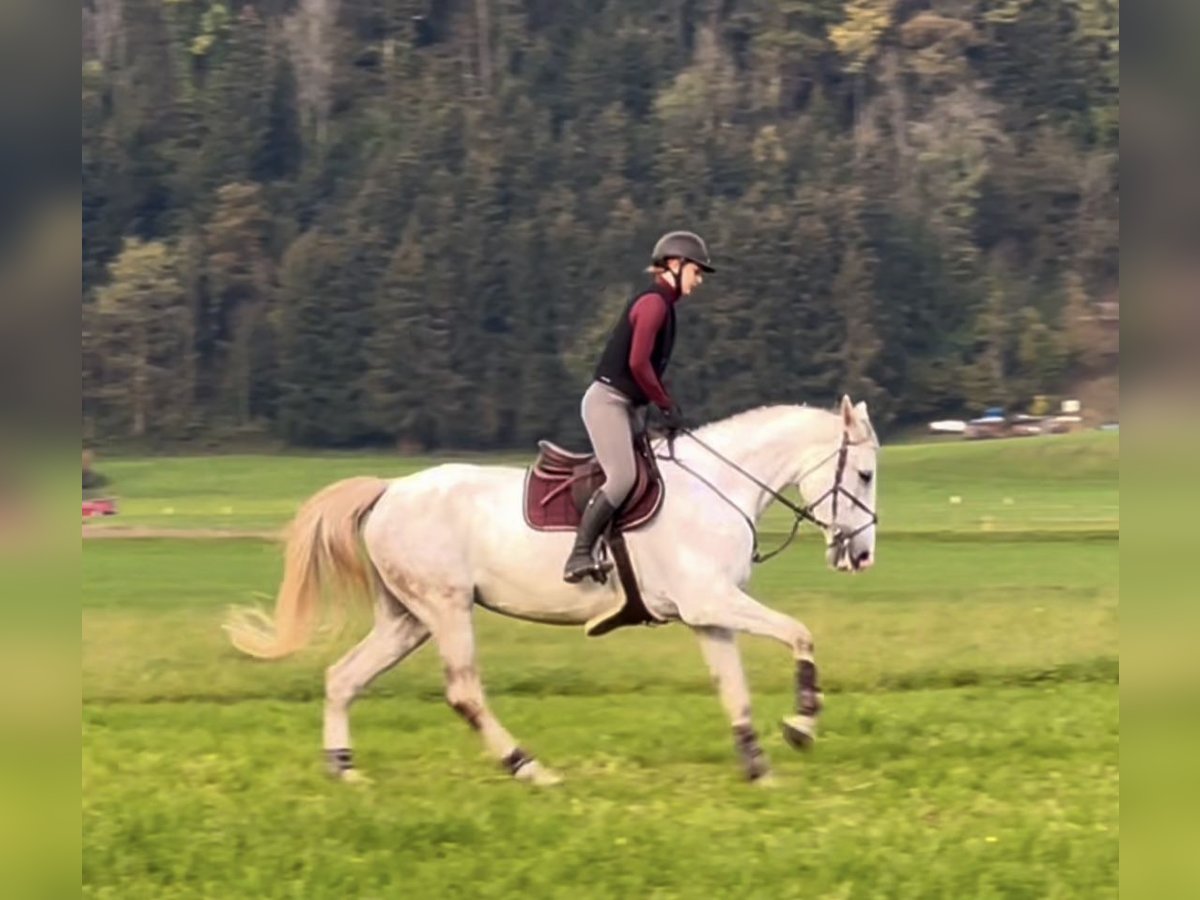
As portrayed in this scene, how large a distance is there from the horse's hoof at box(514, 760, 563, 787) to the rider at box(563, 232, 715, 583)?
857 millimetres

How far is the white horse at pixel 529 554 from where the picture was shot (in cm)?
685

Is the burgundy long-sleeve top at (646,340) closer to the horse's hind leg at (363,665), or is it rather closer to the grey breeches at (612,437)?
the grey breeches at (612,437)

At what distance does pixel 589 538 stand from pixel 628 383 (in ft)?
2.27

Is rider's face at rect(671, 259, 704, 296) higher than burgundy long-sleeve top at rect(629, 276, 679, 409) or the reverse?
higher

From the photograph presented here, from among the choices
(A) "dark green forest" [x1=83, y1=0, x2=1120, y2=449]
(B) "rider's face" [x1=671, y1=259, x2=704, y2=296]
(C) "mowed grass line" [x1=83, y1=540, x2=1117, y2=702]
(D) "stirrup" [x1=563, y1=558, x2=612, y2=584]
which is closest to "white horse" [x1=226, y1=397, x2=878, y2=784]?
(D) "stirrup" [x1=563, y1=558, x2=612, y2=584]

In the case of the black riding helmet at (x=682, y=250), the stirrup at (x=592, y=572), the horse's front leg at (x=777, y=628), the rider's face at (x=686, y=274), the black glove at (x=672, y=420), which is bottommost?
the horse's front leg at (x=777, y=628)

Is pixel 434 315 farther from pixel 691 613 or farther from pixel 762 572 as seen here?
pixel 691 613

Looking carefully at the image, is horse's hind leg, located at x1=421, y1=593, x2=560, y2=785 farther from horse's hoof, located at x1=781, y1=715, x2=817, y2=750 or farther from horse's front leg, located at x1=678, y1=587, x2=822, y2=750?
horse's hoof, located at x1=781, y1=715, x2=817, y2=750

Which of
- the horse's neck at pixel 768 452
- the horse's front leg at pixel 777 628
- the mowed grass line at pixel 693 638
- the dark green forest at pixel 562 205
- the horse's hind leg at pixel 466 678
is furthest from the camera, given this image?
the dark green forest at pixel 562 205

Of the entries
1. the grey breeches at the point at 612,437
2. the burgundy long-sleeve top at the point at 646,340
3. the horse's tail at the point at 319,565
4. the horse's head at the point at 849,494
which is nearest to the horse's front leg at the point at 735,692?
the horse's head at the point at 849,494

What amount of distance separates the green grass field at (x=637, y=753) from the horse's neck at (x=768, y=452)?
1307mm

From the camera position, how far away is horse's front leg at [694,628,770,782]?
6797 millimetres
